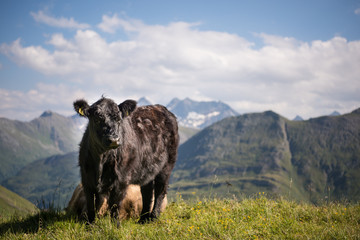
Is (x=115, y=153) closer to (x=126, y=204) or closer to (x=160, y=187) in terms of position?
(x=126, y=204)

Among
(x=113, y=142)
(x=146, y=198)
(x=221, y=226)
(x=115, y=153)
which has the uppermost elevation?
(x=113, y=142)

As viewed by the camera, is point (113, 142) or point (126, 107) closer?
point (113, 142)

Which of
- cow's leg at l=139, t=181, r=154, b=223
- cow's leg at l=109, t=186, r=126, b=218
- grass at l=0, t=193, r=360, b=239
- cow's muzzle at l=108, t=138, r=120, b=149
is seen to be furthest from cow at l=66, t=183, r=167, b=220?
cow's muzzle at l=108, t=138, r=120, b=149

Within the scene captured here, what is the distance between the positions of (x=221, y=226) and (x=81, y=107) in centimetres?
482

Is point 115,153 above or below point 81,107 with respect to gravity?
below

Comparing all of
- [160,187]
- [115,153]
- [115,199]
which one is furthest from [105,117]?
[160,187]

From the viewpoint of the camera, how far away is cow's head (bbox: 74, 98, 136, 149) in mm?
6699

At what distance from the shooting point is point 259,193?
1063 cm

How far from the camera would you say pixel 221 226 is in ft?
22.7

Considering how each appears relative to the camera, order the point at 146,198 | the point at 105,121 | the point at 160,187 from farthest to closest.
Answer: the point at 160,187, the point at 146,198, the point at 105,121

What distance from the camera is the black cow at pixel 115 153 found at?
7.12m

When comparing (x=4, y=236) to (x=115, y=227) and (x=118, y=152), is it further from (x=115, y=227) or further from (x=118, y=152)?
(x=118, y=152)

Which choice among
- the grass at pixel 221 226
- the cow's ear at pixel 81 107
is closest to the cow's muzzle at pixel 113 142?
the cow's ear at pixel 81 107

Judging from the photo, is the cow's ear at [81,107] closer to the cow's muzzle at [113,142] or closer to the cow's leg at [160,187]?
the cow's muzzle at [113,142]
